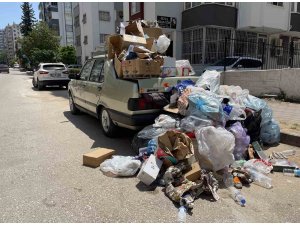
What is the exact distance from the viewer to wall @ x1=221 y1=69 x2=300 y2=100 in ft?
30.4

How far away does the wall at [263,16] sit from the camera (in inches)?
665

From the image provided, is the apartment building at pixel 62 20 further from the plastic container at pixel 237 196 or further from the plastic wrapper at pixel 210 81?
the plastic container at pixel 237 196

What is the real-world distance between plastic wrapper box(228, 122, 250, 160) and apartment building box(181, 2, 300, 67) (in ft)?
41.0

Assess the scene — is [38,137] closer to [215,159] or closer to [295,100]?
[215,159]

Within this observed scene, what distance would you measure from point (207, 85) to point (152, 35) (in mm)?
2220

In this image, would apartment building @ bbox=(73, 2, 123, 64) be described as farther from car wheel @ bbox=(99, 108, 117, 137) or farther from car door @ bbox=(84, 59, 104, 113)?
car wheel @ bbox=(99, 108, 117, 137)

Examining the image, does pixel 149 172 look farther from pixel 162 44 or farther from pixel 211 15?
pixel 211 15

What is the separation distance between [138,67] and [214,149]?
209 cm

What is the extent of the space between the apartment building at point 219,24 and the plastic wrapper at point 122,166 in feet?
43.8

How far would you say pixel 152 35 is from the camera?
22.9ft

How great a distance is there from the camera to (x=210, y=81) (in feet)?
18.5

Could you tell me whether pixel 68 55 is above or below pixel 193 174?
above

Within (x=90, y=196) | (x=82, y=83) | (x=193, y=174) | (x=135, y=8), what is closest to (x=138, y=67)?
(x=193, y=174)

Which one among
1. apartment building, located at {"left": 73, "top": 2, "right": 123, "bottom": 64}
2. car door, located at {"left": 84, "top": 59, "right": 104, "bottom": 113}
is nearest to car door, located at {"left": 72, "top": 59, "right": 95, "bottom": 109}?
car door, located at {"left": 84, "top": 59, "right": 104, "bottom": 113}
